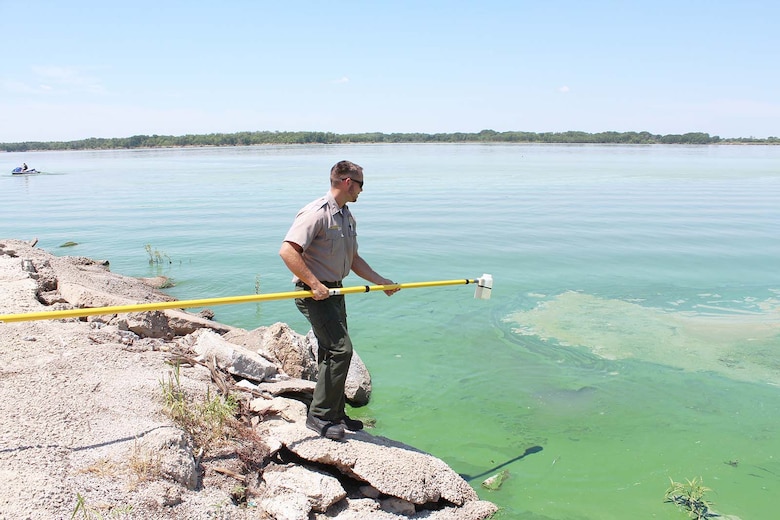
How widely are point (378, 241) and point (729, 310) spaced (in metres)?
8.49

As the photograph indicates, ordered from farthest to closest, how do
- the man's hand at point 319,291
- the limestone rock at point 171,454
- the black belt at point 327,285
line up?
the black belt at point 327,285 → the man's hand at point 319,291 → the limestone rock at point 171,454

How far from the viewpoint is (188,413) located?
4.70m

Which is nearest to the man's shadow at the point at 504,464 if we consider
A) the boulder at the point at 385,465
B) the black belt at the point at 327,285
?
the boulder at the point at 385,465

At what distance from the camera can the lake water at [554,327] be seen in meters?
5.67

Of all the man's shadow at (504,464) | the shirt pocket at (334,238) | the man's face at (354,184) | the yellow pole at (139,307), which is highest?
the man's face at (354,184)

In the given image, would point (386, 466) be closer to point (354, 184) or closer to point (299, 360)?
point (354, 184)

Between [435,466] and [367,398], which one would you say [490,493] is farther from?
[367,398]

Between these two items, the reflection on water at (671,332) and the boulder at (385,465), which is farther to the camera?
the reflection on water at (671,332)

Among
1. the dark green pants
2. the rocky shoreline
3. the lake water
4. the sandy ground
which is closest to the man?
the dark green pants

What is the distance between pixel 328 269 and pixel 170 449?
1620 mm

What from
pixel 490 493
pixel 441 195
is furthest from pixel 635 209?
pixel 490 493

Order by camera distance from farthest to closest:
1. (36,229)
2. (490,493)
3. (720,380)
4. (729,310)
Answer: (36,229)
(729,310)
(720,380)
(490,493)

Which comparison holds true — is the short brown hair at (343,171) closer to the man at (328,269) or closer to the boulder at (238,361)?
the man at (328,269)

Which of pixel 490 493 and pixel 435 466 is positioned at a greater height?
pixel 435 466
